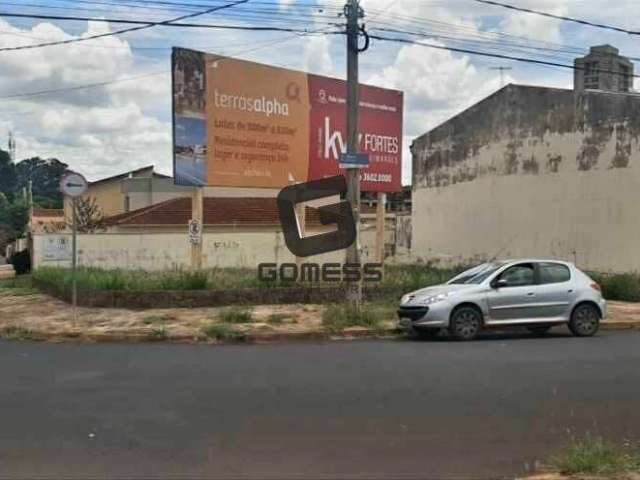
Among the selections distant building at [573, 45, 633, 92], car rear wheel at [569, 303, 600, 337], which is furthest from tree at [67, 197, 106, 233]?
car rear wheel at [569, 303, 600, 337]

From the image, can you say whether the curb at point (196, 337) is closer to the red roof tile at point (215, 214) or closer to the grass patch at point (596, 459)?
the grass patch at point (596, 459)

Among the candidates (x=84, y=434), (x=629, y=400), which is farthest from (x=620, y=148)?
(x=84, y=434)

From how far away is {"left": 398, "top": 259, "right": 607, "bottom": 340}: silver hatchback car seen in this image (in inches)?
549

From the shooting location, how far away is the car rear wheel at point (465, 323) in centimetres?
1392

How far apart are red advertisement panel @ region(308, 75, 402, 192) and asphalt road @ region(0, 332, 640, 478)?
10.7 m

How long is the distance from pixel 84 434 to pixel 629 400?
5.81 meters

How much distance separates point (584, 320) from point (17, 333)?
11.3 metres

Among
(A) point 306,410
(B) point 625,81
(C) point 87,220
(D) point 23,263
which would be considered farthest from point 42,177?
(A) point 306,410

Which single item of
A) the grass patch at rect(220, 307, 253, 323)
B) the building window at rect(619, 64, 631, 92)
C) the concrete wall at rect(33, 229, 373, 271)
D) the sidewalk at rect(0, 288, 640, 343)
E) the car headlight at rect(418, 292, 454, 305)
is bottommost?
the sidewalk at rect(0, 288, 640, 343)

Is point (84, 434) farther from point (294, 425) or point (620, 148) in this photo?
point (620, 148)

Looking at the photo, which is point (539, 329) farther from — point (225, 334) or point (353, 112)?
point (225, 334)

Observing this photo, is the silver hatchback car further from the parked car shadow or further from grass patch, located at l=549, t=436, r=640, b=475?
grass patch, located at l=549, t=436, r=640, b=475

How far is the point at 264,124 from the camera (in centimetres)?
2056

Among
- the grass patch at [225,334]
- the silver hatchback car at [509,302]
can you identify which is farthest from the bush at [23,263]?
the silver hatchback car at [509,302]
